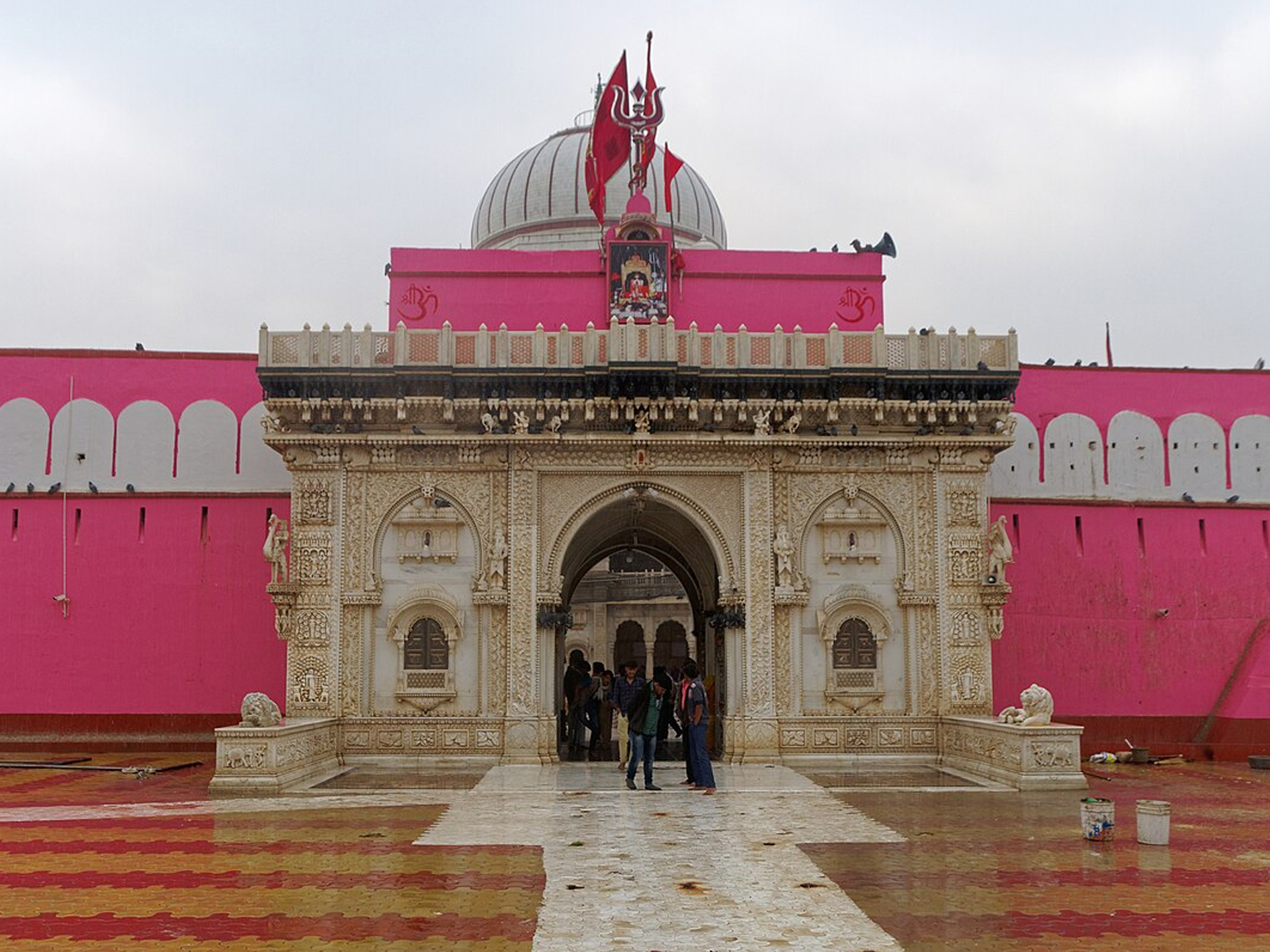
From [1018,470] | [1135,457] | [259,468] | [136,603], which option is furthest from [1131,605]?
[136,603]

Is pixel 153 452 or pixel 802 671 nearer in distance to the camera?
pixel 802 671

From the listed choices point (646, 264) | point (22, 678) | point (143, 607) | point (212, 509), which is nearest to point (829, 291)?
point (646, 264)

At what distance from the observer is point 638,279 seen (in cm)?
1827

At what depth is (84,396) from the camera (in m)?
19.4

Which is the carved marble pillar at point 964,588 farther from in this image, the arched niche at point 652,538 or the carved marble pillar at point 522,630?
the carved marble pillar at point 522,630

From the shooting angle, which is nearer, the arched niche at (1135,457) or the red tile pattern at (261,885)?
the red tile pattern at (261,885)

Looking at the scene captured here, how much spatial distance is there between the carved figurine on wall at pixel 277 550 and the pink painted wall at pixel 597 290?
3.94 meters

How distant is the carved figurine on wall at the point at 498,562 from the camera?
54.7 ft

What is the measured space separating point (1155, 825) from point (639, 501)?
8.75m

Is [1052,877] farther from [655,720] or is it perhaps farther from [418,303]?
[418,303]

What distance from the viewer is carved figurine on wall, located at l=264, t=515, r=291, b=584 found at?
16391 mm

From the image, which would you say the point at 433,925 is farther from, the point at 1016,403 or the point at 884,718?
the point at 1016,403

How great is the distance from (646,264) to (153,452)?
8336 mm

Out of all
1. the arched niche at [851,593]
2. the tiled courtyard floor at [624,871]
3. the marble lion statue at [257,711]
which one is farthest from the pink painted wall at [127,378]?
the arched niche at [851,593]
